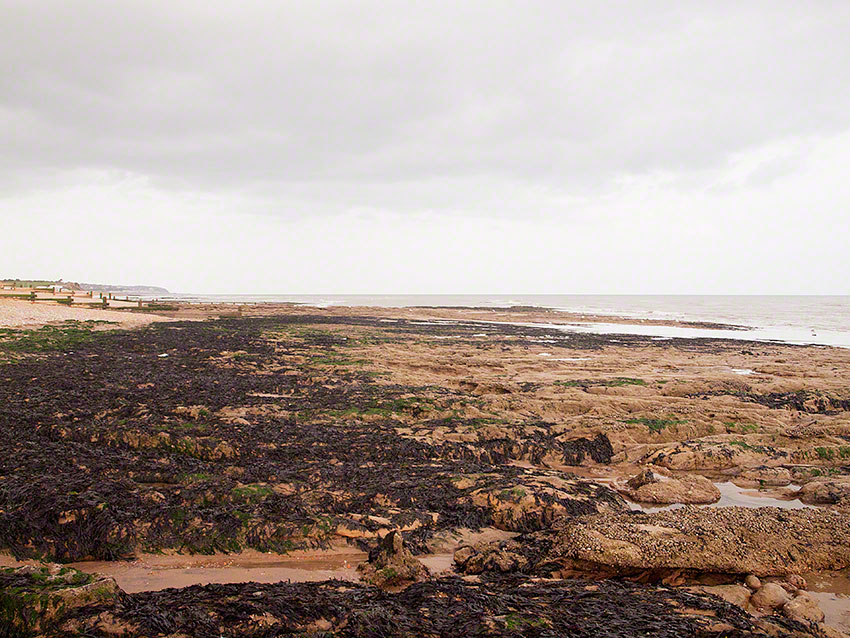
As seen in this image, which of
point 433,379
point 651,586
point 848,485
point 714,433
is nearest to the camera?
point 651,586

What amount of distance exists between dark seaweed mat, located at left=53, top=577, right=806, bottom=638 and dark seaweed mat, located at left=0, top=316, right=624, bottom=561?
65.4 inches

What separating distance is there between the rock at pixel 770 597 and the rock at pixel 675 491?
2751mm

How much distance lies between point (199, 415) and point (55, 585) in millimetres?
6677

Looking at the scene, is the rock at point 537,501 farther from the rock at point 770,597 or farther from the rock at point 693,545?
the rock at point 770,597

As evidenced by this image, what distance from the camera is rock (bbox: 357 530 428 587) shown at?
15.5 feet

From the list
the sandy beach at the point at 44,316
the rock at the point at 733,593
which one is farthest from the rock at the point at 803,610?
the sandy beach at the point at 44,316

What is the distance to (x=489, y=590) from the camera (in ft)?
14.4

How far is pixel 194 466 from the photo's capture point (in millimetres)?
7734

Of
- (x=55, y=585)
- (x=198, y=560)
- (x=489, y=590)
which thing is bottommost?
(x=198, y=560)

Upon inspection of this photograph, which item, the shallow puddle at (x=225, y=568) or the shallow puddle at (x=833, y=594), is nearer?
the shallow puddle at (x=833, y=594)

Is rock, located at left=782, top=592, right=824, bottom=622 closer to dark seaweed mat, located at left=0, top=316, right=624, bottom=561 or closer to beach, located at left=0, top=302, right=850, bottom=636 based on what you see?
beach, located at left=0, top=302, right=850, bottom=636

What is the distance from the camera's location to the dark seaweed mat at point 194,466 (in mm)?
5668

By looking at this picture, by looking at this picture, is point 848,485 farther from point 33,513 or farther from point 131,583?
point 33,513

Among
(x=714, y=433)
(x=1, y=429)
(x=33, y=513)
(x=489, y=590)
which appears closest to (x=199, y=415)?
(x=1, y=429)
